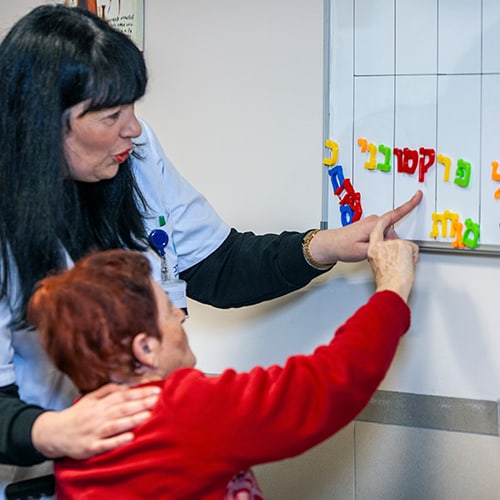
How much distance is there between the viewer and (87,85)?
124 cm

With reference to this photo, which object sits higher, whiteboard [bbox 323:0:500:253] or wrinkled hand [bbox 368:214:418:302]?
whiteboard [bbox 323:0:500:253]

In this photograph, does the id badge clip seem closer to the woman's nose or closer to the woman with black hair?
the woman with black hair

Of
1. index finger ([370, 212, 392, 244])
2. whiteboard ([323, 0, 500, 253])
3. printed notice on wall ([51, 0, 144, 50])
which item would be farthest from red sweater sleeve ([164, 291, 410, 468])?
printed notice on wall ([51, 0, 144, 50])

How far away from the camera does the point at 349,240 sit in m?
1.47

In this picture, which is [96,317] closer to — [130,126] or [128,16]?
[130,126]

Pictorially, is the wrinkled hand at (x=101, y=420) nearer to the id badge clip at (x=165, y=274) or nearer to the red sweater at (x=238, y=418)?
the red sweater at (x=238, y=418)

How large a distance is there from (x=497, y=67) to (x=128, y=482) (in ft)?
3.27

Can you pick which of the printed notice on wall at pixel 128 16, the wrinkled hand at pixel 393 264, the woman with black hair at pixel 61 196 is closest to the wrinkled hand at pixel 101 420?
the woman with black hair at pixel 61 196

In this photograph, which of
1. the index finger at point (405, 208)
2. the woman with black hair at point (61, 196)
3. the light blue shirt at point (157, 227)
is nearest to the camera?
the woman with black hair at point (61, 196)

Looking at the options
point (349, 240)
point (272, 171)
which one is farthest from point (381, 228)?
point (272, 171)

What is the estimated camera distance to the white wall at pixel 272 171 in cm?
160

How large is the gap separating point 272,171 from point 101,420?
0.83m

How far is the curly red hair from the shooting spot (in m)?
1.05

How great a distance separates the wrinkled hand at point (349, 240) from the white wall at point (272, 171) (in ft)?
0.52
